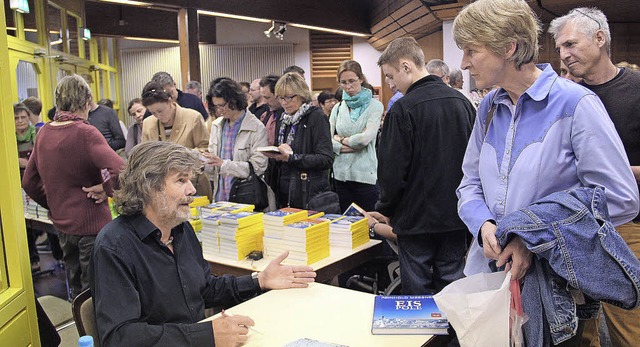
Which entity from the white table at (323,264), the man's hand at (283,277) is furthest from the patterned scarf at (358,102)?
the man's hand at (283,277)

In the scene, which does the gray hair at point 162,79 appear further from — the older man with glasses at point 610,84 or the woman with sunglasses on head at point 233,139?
the older man with glasses at point 610,84

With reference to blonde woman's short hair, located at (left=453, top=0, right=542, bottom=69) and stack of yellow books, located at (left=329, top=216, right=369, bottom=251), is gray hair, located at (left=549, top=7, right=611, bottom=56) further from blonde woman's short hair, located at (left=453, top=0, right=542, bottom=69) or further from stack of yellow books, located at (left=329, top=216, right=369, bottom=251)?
stack of yellow books, located at (left=329, top=216, right=369, bottom=251)

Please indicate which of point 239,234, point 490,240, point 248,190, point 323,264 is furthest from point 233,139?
point 490,240

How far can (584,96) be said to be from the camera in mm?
1747

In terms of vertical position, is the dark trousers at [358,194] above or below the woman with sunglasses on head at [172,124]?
below

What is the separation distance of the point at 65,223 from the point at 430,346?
9.16ft

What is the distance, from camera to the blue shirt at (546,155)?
1.69 m

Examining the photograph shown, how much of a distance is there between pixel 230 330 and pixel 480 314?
85cm

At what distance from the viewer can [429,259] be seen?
3.13m

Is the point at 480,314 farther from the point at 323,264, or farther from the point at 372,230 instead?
the point at 372,230

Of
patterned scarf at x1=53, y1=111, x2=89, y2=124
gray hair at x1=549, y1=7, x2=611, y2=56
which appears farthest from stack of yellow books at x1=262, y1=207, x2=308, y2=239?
gray hair at x1=549, y1=7, x2=611, y2=56

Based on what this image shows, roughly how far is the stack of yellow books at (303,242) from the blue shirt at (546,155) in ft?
4.00

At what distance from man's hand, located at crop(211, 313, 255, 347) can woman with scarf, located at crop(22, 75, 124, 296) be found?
197 cm

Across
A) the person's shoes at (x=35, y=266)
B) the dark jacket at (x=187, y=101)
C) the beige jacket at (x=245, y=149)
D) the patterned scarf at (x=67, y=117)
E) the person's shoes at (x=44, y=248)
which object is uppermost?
the dark jacket at (x=187, y=101)
